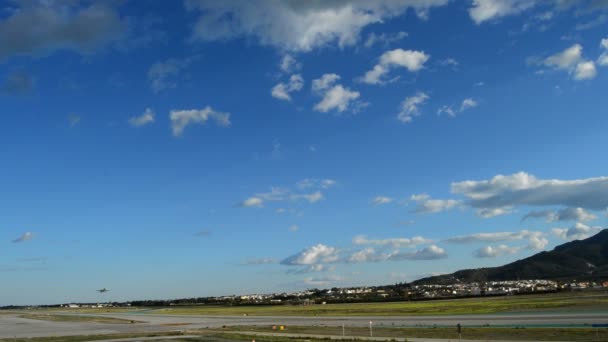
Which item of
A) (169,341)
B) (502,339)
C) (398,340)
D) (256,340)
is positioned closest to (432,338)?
(398,340)

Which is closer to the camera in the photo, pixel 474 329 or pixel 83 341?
pixel 474 329

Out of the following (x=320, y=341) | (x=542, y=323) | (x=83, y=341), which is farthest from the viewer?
(x=83, y=341)

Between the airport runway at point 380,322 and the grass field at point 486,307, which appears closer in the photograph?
the airport runway at point 380,322

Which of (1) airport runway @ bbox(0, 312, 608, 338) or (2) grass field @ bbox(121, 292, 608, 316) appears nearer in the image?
(1) airport runway @ bbox(0, 312, 608, 338)

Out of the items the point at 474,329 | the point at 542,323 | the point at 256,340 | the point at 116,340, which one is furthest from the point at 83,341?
the point at 542,323

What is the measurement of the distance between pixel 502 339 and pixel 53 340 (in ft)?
157

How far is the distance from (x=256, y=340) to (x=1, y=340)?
32719 millimetres

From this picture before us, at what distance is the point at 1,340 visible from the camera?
2461 inches

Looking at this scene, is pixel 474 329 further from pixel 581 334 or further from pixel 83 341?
pixel 83 341

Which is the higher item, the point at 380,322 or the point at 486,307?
the point at 380,322

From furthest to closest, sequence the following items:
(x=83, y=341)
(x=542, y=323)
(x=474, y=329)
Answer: (x=83, y=341) < (x=542, y=323) < (x=474, y=329)

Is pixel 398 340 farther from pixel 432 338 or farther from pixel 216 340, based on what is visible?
pixel 216 340

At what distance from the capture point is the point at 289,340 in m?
48.5

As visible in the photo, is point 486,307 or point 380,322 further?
point 486,307
